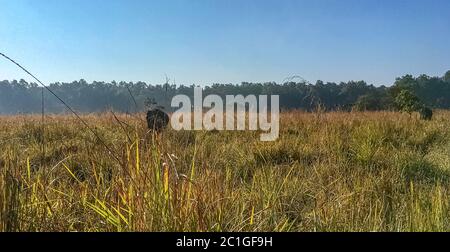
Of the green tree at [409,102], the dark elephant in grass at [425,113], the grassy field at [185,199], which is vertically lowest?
the grassy field at [185,199]

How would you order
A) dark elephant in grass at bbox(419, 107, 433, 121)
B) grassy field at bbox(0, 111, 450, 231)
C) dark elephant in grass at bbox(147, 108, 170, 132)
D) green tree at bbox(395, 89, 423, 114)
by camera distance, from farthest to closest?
1. green tree at bbox(395, 89, 423, 114)
2. dark elephant in grass at bbox(419, 107, 433, 121)
3. dark elephant in grass at bbox(147, 108, 170, 132)
4. grassy field at bbox(0, 111, 450, 231)

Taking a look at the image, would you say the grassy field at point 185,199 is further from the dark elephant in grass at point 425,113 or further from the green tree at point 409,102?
the green tree at point 409,102

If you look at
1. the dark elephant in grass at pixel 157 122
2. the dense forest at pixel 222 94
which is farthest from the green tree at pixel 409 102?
the dark elephant in grass at pixel 157 122

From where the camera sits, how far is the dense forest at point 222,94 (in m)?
3.03

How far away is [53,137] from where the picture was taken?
20.8 feet

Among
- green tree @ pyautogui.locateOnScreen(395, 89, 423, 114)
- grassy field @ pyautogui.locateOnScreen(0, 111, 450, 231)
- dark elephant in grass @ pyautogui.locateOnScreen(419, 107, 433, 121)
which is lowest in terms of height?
grassy field @ pyautogui.locateOnScreen(0, 111, 450, 231)

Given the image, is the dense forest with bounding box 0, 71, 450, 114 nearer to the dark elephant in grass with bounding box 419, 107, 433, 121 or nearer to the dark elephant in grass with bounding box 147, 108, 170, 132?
the dark elephant in grass with bounding box 147, 108, 170, 132

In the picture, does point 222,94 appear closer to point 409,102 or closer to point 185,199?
point 409,102

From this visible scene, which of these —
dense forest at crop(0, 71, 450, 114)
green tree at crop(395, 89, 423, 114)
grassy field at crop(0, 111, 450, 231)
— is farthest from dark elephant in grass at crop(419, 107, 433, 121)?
grassy field at crop(0, 111, 450, 231)

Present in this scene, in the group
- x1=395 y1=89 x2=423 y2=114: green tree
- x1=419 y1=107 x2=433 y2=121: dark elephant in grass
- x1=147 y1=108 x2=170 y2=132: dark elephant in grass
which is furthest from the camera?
x1=395 y1=89 x2=423 y2=114: green tree

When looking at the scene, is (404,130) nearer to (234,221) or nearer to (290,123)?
(290,123)

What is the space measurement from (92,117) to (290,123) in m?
4.89

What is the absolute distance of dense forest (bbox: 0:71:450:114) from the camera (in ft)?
9.93
